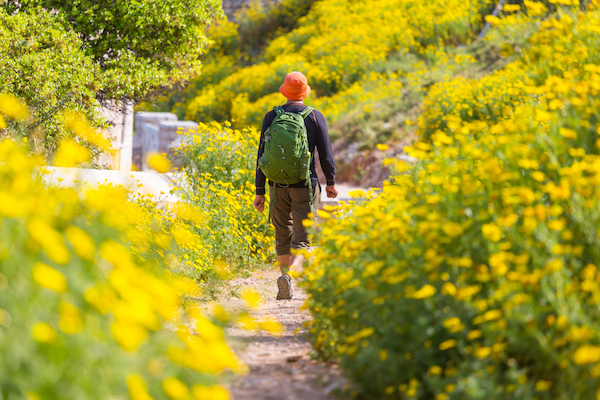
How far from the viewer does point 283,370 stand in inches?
99.0

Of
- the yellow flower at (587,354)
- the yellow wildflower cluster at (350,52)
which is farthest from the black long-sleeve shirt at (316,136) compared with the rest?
the yellow wildflower cluster at (350,52)

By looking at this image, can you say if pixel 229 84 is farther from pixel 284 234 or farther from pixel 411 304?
pixel 411 304

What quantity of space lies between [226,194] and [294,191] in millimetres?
1420

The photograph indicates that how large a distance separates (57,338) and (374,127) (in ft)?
31.1

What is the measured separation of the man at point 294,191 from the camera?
414cm

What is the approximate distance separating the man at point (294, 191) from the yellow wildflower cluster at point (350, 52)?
725 cm

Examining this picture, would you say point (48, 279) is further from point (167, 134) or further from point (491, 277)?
point (167, 134)

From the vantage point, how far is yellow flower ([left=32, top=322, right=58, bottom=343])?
4.36ft

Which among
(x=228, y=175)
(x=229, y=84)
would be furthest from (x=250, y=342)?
(x=229, y=84)

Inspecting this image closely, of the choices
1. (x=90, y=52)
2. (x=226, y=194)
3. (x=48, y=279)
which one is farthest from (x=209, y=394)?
(x=90, y=52)

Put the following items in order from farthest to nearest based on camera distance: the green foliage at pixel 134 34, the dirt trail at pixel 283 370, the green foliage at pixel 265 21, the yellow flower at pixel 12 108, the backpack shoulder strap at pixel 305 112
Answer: the green foliage at pixel 265 21 < the green foliage at pixel 134 34 < the backpack shoulder strap at pixel 305 112 < the yellow flower at pixel 12 108 < the dirt trail at pixel 283 370

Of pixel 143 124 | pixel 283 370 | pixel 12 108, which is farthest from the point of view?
pixel 143 124

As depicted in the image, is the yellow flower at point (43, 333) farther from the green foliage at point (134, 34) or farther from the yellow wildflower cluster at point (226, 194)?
the green foliage at point (134, 34)

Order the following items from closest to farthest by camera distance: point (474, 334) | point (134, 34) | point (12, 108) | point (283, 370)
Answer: point (474, 334), point (283, 370), point (12, 108), point (134, 34)
